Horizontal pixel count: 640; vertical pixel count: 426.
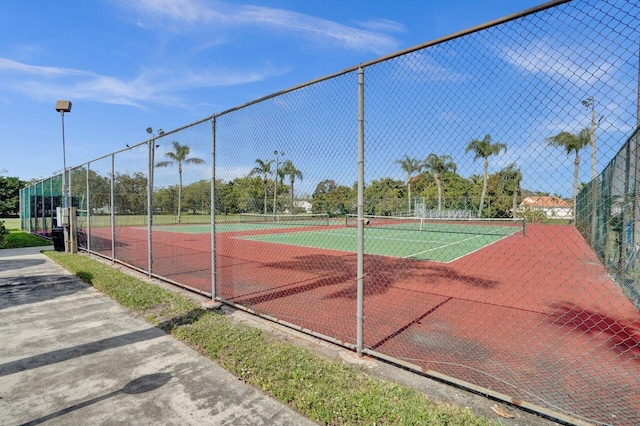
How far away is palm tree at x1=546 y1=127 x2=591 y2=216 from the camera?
89.4 inches

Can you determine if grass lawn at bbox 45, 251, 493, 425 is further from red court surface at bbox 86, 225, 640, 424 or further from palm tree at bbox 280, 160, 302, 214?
palm tree at bbox 280, 160, 302, 214

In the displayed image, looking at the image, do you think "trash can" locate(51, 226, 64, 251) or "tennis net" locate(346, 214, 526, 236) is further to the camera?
"trash can" locate(51, 226, 64, 251)

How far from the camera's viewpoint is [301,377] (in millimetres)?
3033

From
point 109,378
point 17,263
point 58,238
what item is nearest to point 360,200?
point 109,378

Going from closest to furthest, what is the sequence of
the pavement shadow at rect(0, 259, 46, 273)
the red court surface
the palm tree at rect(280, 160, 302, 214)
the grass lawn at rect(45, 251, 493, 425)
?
1. the grass lawn at rect(45, 251, 493, 425)
2. the red court surface
3. the palm tree at rect(280, 160, 302, 214)
4. the pavement shadow at rect(0, 259, 46, 273)

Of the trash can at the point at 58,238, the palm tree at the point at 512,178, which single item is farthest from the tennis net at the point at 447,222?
the trash can at the point at 58,238

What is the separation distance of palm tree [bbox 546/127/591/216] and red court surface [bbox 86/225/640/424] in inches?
Answer: 74.5

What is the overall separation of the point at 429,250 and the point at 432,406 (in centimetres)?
1094

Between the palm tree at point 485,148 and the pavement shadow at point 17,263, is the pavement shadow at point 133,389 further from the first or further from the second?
the pavement shadow at point 17,263

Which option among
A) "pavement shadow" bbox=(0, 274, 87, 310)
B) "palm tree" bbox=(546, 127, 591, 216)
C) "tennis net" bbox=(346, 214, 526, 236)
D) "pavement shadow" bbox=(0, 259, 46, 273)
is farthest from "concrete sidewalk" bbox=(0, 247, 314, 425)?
"pavement shadow" bbox=(0, 259, 46, 273)

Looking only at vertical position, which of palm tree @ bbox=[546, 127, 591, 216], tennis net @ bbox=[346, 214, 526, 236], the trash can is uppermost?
palm tree @ bbox=[546, 127, 591, 216]

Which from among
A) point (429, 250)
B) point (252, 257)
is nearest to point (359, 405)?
point (252, 257)

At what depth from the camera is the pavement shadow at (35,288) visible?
5.80m

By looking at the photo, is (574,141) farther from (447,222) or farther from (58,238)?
(58,238)
